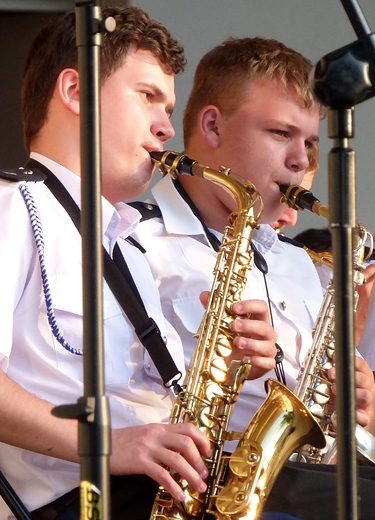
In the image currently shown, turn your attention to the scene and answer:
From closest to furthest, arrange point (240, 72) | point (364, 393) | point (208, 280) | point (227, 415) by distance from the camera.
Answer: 1. point (227, 415)
2. point (364, 393)
3. point (208, 280)
4. point (240, 72)

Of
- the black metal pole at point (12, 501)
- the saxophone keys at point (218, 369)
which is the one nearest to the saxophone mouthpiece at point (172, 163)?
the saxophone keys at point (218, 369)

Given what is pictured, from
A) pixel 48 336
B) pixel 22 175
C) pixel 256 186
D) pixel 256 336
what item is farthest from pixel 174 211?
pixel 48 336

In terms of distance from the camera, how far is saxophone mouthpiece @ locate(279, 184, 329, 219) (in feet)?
6.34

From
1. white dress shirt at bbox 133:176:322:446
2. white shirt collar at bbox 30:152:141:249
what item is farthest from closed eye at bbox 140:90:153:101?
white dress shirt at bbox 133:176:322:446

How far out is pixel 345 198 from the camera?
781mm

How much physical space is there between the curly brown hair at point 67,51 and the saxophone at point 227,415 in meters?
0.24

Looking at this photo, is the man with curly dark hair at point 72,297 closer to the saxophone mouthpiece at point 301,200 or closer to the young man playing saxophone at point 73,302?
the young man playing saxophone at point 73,302

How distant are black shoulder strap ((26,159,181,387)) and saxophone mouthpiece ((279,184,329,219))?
64 centimetres

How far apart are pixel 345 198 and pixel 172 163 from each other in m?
0.98

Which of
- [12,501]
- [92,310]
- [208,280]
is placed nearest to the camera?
[92,310]

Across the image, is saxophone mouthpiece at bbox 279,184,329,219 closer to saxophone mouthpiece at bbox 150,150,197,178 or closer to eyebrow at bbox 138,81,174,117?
saxophone mouthpiece at bbox 150,150,197,178

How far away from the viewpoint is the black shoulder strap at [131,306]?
1.47m

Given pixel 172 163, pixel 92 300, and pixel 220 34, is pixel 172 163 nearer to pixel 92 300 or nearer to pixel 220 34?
pixel 92 300

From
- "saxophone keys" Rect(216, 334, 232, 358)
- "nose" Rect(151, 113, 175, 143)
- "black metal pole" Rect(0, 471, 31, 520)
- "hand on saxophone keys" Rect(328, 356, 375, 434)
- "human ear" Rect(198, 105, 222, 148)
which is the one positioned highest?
"human ear" Rect(198, 105, 222, 148)
